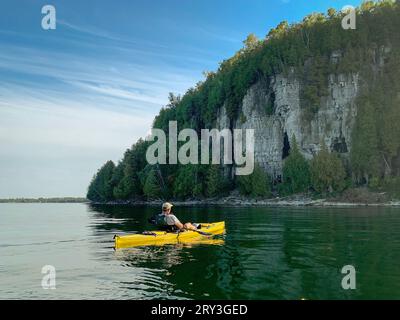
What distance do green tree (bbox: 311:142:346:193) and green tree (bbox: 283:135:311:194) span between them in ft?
7.55

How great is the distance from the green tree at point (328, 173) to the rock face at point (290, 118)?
6205 millimetres

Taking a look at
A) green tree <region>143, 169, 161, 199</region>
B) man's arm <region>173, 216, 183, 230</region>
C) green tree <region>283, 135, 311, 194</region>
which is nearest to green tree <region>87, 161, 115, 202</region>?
green tree <region>143, 169, 161, 199</region>

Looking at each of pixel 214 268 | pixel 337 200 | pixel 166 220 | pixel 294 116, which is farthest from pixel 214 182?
pixel 214 268

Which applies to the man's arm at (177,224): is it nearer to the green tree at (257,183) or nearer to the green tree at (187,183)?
the green tree at (257,183)

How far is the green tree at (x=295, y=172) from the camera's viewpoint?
85.0m

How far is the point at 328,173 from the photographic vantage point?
80312 millimetres
